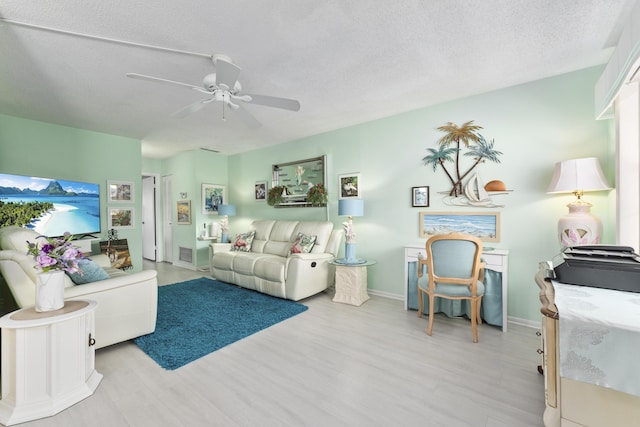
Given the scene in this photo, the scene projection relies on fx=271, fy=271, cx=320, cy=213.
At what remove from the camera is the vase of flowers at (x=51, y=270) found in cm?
165

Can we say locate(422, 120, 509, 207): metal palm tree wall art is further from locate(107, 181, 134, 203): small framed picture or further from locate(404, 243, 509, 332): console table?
locate(107, 181, 134, 203): small framed picture

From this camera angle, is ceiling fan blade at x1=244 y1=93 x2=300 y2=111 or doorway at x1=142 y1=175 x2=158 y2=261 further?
doorway at x1=142 y1=175 x2=158 y2=261

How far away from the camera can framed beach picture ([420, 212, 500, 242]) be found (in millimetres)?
2953

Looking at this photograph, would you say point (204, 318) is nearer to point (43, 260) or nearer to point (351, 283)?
point (43, 260)

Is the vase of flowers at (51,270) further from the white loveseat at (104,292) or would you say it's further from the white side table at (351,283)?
the white side table at (351,283)

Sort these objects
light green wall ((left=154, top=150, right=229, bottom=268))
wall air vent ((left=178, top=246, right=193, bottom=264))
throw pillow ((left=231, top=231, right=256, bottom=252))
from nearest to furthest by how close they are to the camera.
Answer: throw pillow ((left=231, top=231, right=256, bottom=252))
light green wall ((left=154, top=150, right=229, bottom=268))
wall air vent ((left=178, top=246, right=193, bottom=264))

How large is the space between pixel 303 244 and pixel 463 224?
6.88ft

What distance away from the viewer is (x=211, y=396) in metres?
1.72

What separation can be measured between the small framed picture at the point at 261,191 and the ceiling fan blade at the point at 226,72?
3.18 metres

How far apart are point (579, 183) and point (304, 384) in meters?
2.65

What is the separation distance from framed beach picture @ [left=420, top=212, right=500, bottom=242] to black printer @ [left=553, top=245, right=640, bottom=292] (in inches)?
59.2

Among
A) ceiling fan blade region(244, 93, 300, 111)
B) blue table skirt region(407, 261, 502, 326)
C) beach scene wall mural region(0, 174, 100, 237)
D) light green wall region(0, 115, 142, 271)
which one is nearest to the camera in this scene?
ceiling fan blade region(244, 93, 300, 111)

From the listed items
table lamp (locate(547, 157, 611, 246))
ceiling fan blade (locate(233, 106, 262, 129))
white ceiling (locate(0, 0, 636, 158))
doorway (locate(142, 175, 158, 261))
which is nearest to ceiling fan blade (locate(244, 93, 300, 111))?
ceiling fan blade (locate(233, 106, 262, 129))

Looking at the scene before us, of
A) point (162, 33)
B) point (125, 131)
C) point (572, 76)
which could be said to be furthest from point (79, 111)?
point (572, 76)
